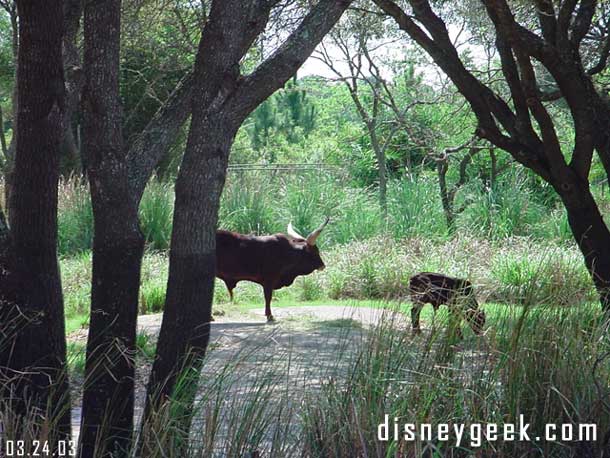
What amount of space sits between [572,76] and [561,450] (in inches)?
167

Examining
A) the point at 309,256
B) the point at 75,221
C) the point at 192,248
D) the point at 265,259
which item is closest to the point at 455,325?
the point at 192,248

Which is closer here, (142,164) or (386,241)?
(142,164)

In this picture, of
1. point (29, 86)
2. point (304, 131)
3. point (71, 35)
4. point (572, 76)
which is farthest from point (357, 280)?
point (304, 131)

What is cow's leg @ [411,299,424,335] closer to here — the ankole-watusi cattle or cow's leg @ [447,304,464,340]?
cow's leg @ [447,304,464,340]

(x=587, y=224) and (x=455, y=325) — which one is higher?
(x=587, y=224)

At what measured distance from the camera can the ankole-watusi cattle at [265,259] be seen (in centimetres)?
1299

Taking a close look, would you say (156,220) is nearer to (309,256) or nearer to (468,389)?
(309,256)

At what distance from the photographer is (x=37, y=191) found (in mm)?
5707

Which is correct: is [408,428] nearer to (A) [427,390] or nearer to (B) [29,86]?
(A) [427,390]

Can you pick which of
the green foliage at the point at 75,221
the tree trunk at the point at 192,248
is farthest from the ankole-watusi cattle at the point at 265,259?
the tree trunk at the point at 192,248

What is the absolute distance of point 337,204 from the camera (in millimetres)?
20031

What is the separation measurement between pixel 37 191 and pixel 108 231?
0.48 metres

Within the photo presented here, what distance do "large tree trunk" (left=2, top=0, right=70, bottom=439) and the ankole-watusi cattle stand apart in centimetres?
710

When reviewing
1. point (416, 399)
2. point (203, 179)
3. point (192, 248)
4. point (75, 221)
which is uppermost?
point (203, 179)
